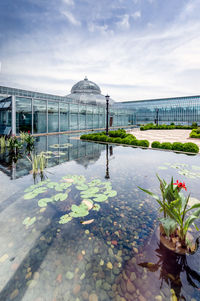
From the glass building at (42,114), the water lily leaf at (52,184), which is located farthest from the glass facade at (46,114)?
the water lily leaf at (52,184)

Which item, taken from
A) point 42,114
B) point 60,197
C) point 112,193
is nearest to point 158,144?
point 112,193

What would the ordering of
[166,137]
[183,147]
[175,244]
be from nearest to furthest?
[175,244] < [183,147] < [166,137]

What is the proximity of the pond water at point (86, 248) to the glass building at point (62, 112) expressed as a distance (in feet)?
52.8

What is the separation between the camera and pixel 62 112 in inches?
974

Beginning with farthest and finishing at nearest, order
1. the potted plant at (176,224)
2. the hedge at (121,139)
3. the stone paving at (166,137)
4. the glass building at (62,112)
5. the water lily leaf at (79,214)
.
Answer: the glass building at (62,112)
the stone paving at (166,137)
the hedge at (121,139)
the water lily leaf at (79,214)
the potted plant at (176,224)

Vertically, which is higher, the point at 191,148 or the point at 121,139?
the point at 121,139

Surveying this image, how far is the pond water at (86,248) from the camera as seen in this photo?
1921mm

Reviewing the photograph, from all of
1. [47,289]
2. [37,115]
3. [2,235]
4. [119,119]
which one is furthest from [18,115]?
[119,119]

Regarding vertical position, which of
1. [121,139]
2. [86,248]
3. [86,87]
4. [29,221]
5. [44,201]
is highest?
[86,87]

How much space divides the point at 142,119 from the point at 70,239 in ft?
208

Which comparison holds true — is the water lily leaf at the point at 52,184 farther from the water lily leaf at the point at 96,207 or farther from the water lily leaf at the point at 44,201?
the water lily leaf at the point at 96,207

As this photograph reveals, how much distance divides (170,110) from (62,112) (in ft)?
153

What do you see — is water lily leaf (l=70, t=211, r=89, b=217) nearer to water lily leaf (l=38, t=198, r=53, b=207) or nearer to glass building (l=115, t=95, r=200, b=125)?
water lily leaf (l=38, t=198, r=53, b=207)

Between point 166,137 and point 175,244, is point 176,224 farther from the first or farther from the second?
point 166,137
